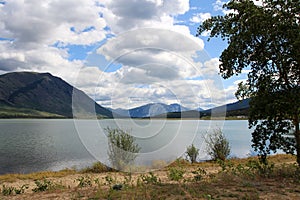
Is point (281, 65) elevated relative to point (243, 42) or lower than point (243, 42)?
lower

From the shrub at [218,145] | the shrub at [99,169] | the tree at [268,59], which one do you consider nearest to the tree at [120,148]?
the shrub at [99,169]

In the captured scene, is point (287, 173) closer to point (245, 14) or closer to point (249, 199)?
point (249, 199)

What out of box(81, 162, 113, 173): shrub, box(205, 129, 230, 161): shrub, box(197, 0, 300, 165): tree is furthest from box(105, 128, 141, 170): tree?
box(197, 0, 300, 165): tree

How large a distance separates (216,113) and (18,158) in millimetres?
26621

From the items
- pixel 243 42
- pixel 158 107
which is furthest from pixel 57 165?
pixel 243 42

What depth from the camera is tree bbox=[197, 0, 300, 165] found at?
8.97 m

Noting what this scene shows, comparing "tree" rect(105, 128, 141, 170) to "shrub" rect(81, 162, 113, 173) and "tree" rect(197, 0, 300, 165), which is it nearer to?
"shrub" rect(81, 162, 113, 173)

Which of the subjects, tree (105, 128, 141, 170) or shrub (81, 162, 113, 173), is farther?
shrub (81, 162, 113, 173)

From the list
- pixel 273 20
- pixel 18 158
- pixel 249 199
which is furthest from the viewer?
pixel 18 158

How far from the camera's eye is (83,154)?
3291 cm

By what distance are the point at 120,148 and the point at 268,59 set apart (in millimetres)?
12550

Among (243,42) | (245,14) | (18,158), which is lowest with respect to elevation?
(18,158)

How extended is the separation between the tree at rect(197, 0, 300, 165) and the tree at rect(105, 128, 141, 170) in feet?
35.2

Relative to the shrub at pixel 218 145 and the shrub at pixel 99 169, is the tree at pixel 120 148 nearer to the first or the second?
the shrub at pixel 99 169
